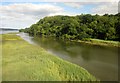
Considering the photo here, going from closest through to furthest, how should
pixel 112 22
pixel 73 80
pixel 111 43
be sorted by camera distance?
1. pixel 73 80
2. pixel 111 43
3. pixel 112 22

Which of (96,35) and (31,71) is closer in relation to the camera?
(31,71)

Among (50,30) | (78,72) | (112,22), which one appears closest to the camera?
(78,72)

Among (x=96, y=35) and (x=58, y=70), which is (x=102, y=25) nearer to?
(x=96, y=35)

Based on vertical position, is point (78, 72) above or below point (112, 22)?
below

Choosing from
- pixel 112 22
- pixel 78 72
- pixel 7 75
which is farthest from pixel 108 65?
pixel 112 22

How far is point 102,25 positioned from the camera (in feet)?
271

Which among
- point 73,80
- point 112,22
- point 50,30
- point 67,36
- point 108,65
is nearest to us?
point 73,80

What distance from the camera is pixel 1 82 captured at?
19.6m

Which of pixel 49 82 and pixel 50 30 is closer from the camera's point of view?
pixel 49 82

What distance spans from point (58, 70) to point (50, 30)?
11025cm

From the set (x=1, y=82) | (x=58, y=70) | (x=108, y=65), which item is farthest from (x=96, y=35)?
(x=1, y=82)

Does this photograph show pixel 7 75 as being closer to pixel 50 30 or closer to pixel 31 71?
pixel 31 71

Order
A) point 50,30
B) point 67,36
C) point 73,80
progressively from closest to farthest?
point 73,80 → point 67,36 → point 50,30

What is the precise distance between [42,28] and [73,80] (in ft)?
431
